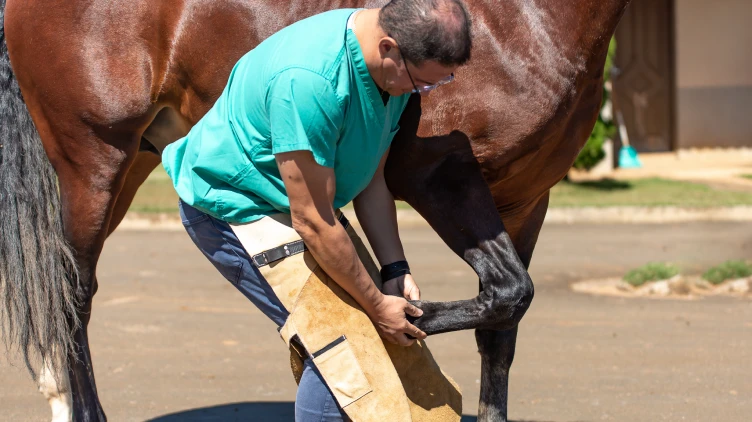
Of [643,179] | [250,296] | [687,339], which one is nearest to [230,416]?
[250,296]

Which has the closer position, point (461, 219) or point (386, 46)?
point (386, 46)

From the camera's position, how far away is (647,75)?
1480 centimetres

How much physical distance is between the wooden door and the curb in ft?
17.2

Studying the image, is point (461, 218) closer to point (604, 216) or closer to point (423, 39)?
point (423, 39)

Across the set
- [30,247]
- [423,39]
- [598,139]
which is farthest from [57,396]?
[598,139]

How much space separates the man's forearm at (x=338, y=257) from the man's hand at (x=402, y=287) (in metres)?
0.24

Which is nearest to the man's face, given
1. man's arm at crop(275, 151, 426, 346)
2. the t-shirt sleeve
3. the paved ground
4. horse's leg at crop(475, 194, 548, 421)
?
the t-shirt sleeve

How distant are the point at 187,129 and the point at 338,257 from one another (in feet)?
4.25

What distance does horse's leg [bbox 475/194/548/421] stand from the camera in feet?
11.3

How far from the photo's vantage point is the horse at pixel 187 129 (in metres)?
2.93

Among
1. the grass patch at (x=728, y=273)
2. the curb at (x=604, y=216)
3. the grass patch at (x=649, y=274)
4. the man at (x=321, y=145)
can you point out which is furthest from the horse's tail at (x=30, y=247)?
the curb at (x=604, y=216)

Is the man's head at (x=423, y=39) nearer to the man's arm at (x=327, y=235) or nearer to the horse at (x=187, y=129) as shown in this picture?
the man's arm at (x=327, y=235)

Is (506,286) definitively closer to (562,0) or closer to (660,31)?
(562,0)

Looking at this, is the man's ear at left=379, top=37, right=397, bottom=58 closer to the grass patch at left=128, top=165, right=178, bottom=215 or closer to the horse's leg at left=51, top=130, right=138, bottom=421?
the horse's leg at left=51, top=130, right=138, bottom=421
